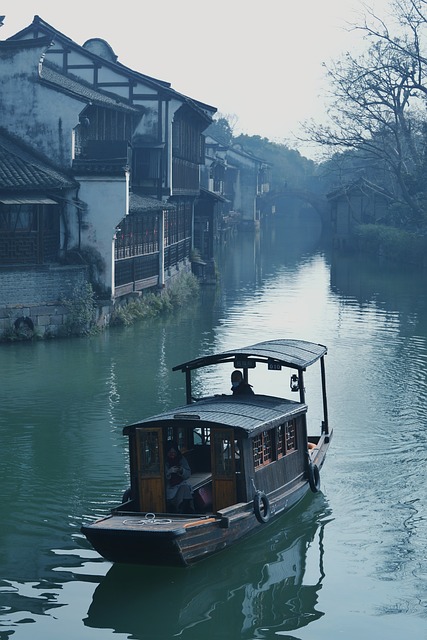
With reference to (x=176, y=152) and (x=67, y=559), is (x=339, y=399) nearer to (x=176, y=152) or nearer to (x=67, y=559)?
(x=67, y=559)

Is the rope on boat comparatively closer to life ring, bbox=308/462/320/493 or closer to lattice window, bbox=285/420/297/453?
lattice window, bbox=285/420/297/453

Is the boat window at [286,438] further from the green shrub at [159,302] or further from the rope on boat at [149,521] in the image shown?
the green shrub at [159,302]

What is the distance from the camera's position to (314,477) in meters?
18.2

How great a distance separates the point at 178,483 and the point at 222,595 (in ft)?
6.12

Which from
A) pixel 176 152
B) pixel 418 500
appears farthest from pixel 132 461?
pixel 176 152

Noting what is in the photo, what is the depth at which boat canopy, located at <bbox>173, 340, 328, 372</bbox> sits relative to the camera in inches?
712

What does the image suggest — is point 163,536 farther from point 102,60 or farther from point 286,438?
point 102,60

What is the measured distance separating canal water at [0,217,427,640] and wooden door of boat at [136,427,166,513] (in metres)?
0.98

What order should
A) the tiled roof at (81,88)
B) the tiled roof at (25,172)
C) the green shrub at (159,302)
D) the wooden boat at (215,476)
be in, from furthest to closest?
the tiled roof at (81,88)
the green shrub at (159,302)
the tiled roof at (25,172)
the wooden boat at (215,476)

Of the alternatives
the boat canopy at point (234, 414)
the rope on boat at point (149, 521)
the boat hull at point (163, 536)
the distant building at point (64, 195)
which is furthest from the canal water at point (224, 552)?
the distant building at point (64, 195)

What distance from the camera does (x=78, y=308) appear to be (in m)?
32.6

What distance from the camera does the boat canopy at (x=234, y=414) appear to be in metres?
15.3

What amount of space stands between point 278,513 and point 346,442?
5494mm

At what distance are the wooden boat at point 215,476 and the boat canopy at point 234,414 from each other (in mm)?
16
